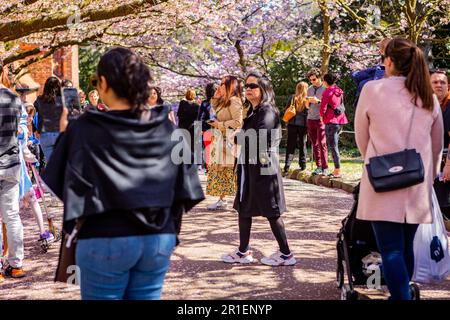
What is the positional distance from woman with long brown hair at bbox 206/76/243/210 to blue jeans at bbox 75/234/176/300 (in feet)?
21.2

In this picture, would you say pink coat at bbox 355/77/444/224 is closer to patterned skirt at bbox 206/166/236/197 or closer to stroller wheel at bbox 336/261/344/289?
stroller wheel at bbox 336/261/344/289

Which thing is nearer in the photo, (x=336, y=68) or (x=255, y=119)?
(x=255, y=119)

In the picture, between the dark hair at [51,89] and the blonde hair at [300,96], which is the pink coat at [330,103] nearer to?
the blonde hair at [300,96]

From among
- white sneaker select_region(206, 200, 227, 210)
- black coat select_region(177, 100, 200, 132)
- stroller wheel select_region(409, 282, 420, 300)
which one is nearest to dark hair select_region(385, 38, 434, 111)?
stroller wheel select_region(409, 282, 420, 300)

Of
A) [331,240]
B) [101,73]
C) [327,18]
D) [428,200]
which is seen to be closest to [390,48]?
[428,200]

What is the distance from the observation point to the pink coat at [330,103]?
13023 millimetres

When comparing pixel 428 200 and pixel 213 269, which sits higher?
pixel 428 200

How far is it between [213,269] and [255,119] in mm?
1384

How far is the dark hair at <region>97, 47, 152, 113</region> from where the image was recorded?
3293mm

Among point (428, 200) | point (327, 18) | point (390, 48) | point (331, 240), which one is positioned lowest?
point (331, 240)

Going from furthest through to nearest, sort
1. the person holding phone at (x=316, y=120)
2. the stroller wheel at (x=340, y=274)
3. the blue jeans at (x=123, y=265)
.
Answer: the person holding phone at (x=316, y=120) < the stroller wheel at (x=340, y=274) < the blue jeans at (x=123, y=265)

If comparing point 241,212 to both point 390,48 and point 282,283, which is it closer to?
point 282,283

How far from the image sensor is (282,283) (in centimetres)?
623

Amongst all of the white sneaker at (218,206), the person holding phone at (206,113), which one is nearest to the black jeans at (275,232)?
the white sneaker at (218,206)
